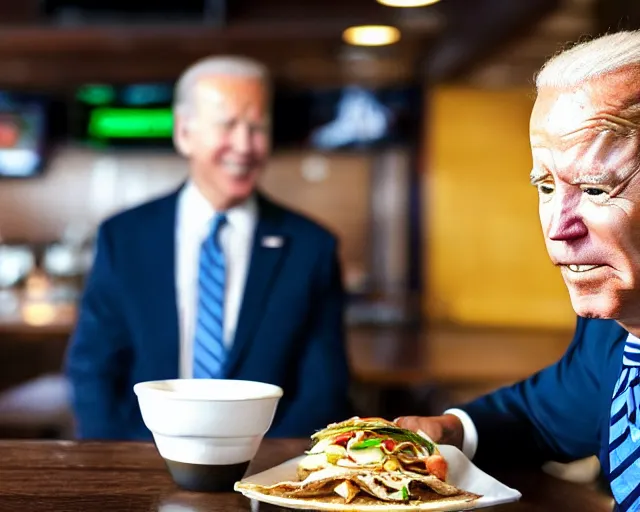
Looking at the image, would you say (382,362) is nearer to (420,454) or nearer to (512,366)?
(512,366)

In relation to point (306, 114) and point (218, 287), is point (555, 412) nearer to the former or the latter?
point (218, 287)

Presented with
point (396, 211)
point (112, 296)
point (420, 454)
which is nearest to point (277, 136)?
point (396, 211)

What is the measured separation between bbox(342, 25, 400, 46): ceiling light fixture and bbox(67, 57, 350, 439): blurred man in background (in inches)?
95.0

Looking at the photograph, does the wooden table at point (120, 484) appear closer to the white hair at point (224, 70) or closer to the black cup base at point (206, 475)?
the black cup base at point (206, 475)

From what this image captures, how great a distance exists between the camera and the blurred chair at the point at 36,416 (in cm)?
390

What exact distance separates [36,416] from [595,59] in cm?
319

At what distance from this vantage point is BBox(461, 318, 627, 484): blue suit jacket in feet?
5.02

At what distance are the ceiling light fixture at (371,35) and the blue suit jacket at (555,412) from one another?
3604 mm

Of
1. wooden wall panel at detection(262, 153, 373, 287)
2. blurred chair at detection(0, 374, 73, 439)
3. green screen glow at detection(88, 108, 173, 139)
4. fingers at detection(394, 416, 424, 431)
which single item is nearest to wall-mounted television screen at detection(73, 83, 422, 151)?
green screen glow at detection(88, 108, 173, 139)

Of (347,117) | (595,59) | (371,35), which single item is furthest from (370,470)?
(347,117)

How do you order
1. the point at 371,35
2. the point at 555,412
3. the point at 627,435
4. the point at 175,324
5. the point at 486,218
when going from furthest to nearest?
the point at 486,218, the point at 371,35, the point at 175,324, the point at 555,412, the point at 627,435

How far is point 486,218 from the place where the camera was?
25.4ft

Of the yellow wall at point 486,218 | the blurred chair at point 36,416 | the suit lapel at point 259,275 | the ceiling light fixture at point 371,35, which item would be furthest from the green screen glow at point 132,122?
the suit lapel at point 259,275

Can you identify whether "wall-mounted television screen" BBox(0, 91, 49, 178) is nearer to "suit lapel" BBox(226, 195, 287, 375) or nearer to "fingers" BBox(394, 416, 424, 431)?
"suit lapel" BBox(226, 195, 287, 375)
